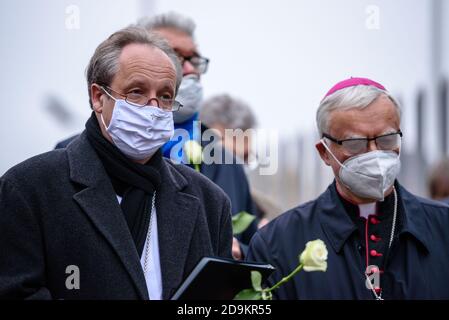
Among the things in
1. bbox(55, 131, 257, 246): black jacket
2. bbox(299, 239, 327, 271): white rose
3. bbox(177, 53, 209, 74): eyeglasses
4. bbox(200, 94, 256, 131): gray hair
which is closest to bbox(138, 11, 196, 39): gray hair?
bbox(177, 53, 209, 74): eyeglasses

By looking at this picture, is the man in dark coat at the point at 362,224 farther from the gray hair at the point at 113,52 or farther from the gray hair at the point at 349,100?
the gray hair at the point at 113,52

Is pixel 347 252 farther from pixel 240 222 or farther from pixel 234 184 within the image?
pixel 234 184

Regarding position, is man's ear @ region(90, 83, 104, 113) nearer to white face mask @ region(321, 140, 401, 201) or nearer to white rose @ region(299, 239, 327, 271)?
white face mask @ region(321, 140, 401, 201)

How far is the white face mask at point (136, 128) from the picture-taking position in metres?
3.34

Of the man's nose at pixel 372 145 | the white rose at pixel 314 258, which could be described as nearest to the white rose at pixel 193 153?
the man's nose at pixel 372 145

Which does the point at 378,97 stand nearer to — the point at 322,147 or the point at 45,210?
the point at 322,147

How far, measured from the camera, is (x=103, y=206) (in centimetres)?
318

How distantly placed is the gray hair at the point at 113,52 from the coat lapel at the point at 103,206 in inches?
12.9

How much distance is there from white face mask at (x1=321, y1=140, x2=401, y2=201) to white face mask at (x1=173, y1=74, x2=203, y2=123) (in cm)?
112

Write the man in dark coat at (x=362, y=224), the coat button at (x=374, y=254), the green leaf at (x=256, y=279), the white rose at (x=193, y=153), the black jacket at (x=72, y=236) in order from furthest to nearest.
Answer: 1. the white rose at (x=193, y=153)
2. the coat button at (x=374, y=254)
3. the man in dark coat at (x=362, y=224)
4. the black jacket at (x=72, y=236)
5. the green leaf at (x=256, y=279)

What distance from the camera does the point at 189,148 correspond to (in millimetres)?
3979

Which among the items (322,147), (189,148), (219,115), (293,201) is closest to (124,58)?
(189,148)

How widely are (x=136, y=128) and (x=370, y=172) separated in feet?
3.36

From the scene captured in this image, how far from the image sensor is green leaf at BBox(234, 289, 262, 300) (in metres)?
2.86
